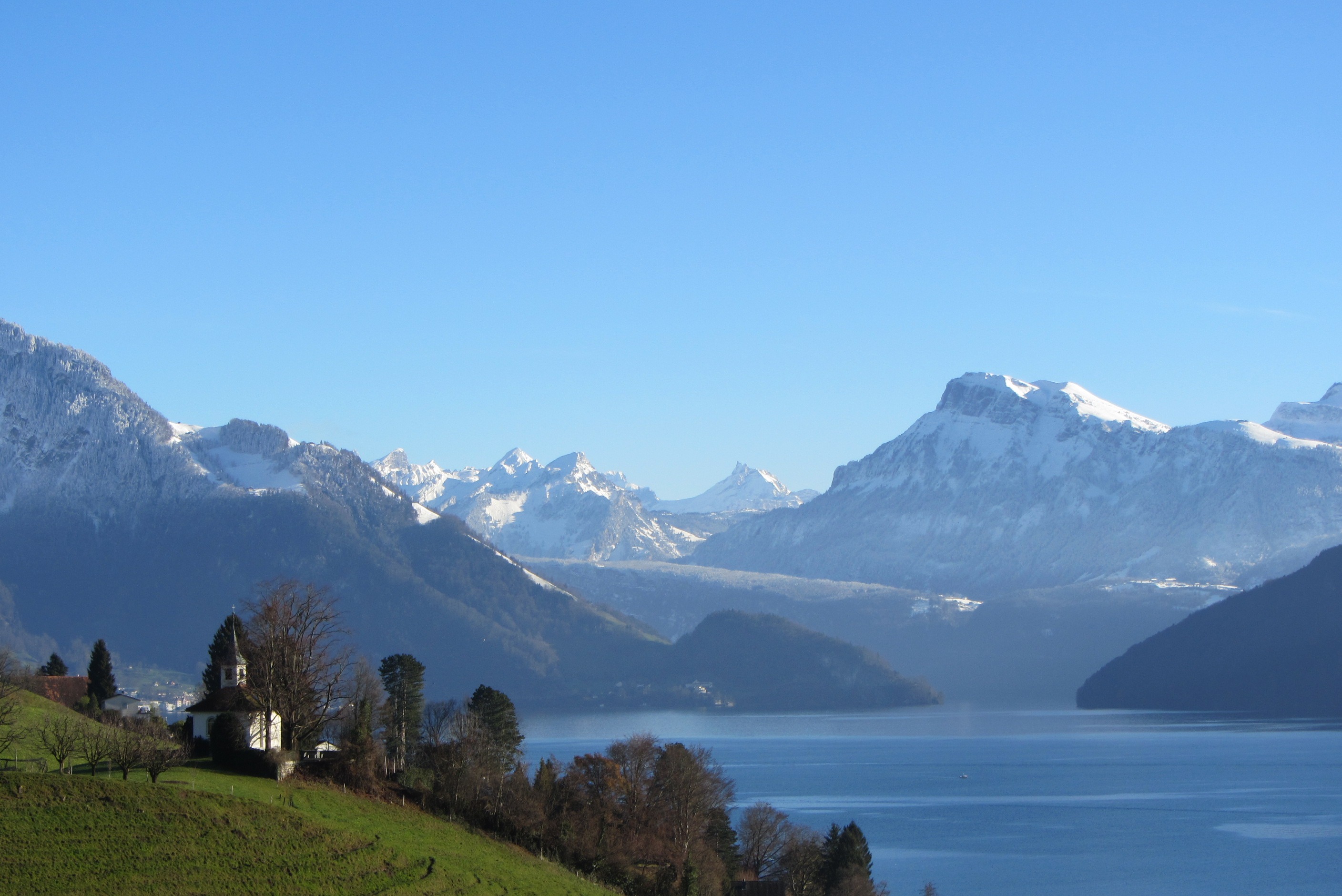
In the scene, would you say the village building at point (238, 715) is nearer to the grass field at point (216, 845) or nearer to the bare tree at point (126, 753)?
the grass field at point (216, 845)

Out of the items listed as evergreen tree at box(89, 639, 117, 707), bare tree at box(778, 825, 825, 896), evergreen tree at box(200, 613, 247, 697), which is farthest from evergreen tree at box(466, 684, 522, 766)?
evergreen tree at box(89, 639, 117, 707)

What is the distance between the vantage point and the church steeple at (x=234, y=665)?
8294cm

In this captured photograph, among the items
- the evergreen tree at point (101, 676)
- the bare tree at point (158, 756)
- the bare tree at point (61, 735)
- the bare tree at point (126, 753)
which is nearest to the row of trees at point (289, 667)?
the bare tree at point (158, 756)

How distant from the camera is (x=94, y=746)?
211ft

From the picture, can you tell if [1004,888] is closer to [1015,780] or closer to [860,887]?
[860,887]

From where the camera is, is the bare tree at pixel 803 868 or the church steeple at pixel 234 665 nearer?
the church steeple at pixel 234 665

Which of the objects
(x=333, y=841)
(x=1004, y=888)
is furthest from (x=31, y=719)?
(x=1004, y=888)

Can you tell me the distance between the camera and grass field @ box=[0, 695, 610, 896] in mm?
52844

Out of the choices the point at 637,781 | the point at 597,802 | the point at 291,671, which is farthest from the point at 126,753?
the point at 637,781

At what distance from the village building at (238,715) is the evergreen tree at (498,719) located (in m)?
15.4

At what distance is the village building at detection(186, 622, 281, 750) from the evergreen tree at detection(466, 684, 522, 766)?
1536 cm

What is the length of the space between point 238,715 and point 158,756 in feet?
32.5

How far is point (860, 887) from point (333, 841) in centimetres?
3338

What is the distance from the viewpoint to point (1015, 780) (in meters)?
185
